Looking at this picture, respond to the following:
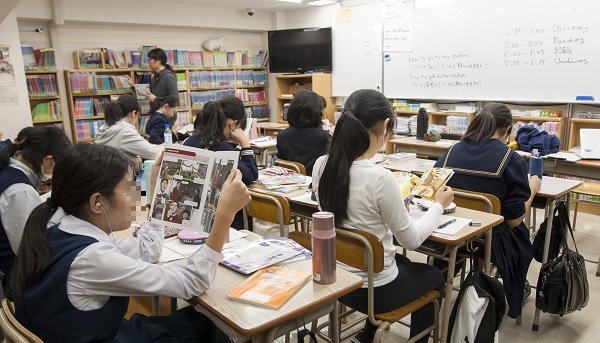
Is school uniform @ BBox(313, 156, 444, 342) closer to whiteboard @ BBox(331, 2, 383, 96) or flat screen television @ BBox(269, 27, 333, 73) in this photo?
whiteboard @ BBox(331, 2, 383, 96)

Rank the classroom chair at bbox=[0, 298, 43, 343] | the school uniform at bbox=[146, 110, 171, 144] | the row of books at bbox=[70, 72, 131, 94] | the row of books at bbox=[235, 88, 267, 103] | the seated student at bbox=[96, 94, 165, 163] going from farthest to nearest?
the row of books at bbox=[235, 88, 267, 103] → the row of books at bbox=[70, 72, 131, 94] → the school uniform at bbox=[146, 110, 171, 144] → the seated student at bbox=[96, 94, 165, 163] → the classroom chair at bbox=[0, 298, 43, 343]

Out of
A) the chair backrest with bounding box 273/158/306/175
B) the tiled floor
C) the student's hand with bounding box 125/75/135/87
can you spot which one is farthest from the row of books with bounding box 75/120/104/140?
the tiled floor

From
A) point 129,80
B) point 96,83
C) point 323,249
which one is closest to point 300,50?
point 129,80

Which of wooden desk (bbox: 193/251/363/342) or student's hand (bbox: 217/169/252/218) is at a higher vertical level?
student's hand (bbox: 217/169/252/218)

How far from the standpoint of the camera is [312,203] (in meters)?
2.61

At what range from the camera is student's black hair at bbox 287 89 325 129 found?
358 centimetres

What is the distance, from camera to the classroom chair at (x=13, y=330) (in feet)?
3.68

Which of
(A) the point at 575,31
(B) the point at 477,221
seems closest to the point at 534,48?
(A) the point at 575,31

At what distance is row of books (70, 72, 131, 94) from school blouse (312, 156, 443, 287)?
5.50m

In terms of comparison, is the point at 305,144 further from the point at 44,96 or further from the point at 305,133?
the point at 44,96

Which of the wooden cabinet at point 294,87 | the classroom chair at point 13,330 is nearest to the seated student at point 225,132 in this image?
the classroom chair at point 13,330

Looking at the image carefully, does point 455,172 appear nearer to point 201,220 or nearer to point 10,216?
point 201,220

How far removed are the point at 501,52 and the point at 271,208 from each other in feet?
13.6

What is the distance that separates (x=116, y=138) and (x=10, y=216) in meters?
2.06
